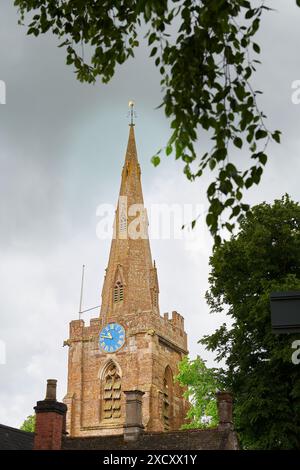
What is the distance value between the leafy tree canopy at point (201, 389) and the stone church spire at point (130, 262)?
68.9ft

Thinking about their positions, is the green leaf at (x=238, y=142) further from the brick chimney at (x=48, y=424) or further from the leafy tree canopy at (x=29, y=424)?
the leafy tree canopy at (x=29, y=424)

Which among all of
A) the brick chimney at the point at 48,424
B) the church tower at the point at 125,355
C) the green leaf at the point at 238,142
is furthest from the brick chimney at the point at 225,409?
the church tower at the point at 125,355

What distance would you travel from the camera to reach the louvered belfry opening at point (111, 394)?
178 ft

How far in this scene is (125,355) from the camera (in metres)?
56.0

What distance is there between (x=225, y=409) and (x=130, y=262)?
36897 millimetres

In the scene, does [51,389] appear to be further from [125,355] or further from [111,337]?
[111,337]

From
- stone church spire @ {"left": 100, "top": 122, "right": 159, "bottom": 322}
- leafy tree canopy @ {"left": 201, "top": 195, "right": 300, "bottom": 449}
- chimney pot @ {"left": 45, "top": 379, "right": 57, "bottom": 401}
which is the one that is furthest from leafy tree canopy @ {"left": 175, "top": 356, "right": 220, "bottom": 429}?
stone church spire @ {"left": 100, "top": 122, "right": 159, "bottom": 322}

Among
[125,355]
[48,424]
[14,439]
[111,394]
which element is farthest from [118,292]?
[48,424]

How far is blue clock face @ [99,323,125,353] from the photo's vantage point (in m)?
56.8

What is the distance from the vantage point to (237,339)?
91.7ft

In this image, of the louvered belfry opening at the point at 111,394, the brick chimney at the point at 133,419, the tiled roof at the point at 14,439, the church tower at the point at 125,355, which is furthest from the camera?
the louvered belfry opening at the point at 111,394
